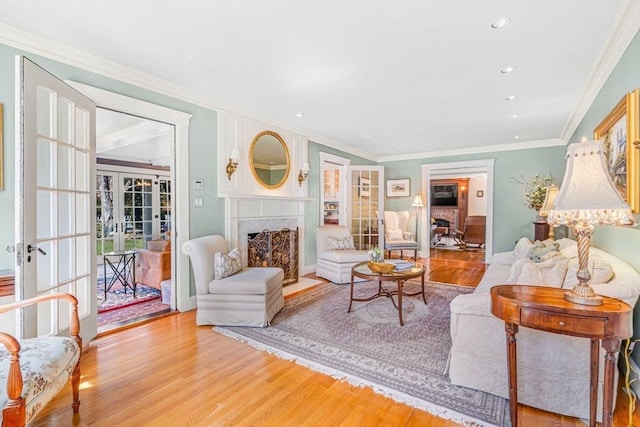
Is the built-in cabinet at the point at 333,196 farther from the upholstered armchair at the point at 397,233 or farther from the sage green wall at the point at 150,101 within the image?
the sage green wall at the point at 150,101

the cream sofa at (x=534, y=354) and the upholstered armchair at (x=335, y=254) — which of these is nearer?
the cream sofa at (x=534, y=354)

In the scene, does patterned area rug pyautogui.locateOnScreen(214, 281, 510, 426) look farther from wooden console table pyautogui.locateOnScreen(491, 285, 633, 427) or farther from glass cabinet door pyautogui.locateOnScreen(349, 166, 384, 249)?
glass cabinet door pyautogui.locateOnScreen(349, 166, 384, 249)

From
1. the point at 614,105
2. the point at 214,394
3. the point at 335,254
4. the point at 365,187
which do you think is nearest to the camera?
the point at 214,394

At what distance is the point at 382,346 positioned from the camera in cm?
254

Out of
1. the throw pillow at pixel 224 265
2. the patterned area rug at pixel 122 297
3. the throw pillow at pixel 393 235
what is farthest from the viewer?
the throw pillow at pixel 393 235

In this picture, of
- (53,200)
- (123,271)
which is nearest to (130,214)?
(123,271)

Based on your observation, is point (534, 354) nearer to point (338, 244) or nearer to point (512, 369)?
point (512, 369)

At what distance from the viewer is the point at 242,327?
9.62 ft

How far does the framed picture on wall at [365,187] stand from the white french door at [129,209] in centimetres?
436

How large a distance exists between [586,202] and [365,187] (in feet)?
16.2

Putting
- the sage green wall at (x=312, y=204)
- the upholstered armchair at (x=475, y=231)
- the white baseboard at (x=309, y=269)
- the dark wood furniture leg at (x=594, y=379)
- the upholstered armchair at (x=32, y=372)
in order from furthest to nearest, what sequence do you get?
the upholstered armchair at (x=475, y=231) → the sage green wall at (x=312, y=204) → the white baseboard at (x=309, y=269) → the dark wood furniture leg at (x=594, y=379) → the upholstered armchair at (x=32, y=372)

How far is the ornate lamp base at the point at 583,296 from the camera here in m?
1.43

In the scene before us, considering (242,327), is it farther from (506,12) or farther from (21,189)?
(506,12)

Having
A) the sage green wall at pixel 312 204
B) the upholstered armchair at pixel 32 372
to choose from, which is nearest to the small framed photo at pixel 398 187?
the sage green wall at pixel 312 204
